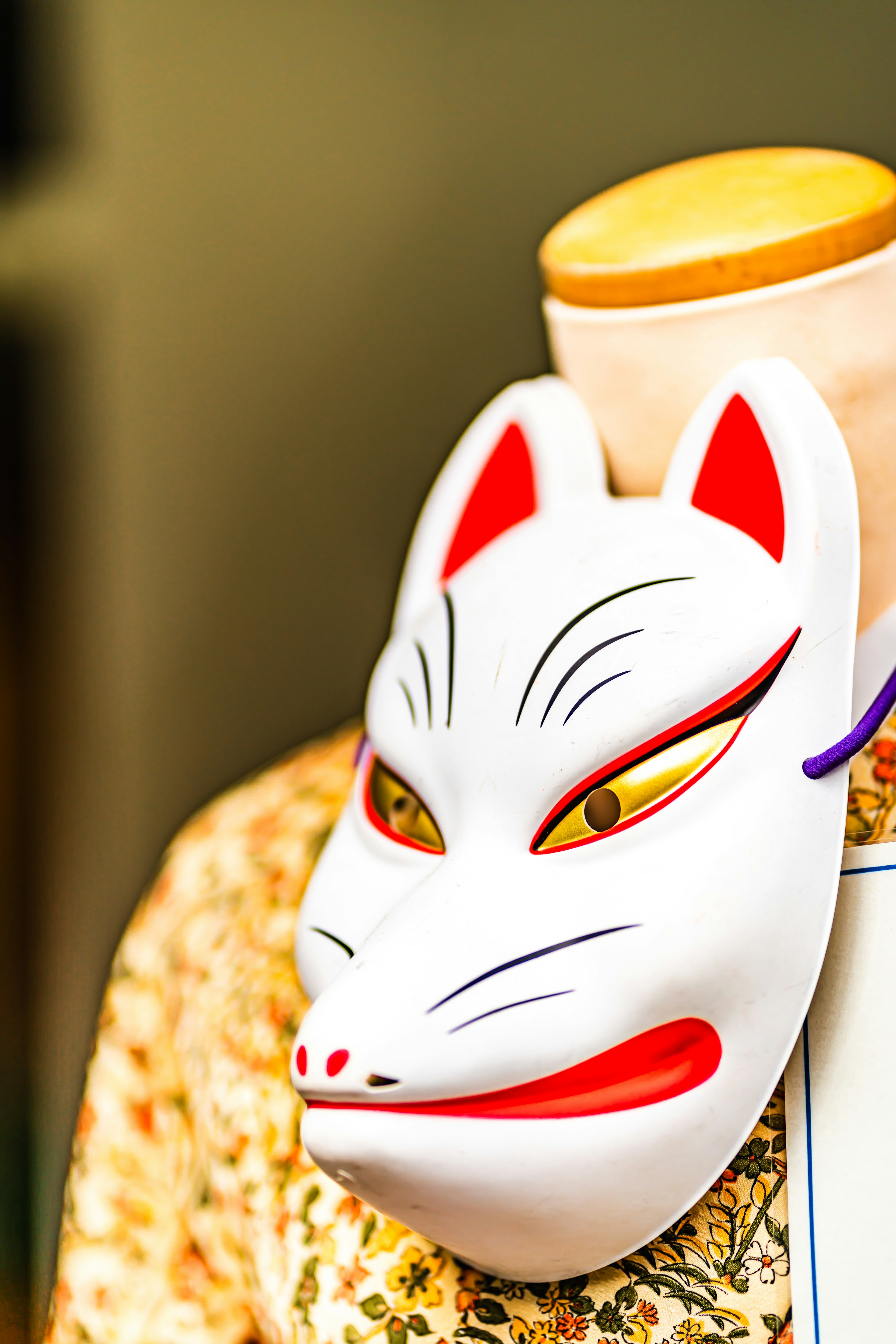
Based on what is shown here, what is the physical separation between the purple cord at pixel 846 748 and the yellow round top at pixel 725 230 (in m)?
0.26

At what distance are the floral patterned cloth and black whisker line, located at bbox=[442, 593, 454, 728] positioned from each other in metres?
0.25

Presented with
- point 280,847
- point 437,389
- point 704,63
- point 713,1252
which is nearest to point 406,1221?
point 713,1252

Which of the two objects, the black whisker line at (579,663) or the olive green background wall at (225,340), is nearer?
the black whisker line at (579,663)

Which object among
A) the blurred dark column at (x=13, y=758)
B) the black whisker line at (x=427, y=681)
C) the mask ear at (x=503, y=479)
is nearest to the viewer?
the black whisker line at (x=427, y=681)

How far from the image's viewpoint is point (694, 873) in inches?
22.2

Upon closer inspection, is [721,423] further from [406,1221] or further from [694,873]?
[406,1221]

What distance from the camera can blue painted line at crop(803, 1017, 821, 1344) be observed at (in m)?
0.60

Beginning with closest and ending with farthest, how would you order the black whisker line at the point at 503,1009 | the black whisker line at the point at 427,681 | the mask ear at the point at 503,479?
the black whisker line at the point at 503,1009 → the black whisker line at the point at 427,681 → the mask ear at the point at 503,479

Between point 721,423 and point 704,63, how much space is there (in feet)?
2.34

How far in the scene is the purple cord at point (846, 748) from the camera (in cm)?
58

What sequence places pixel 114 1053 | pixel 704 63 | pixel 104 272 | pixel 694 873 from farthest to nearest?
pixel 104 272 → pixel 704 63 → pixel 114 1053 → pixel 694 873

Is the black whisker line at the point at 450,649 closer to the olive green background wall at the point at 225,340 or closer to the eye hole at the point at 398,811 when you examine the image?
the eye hole at the point at 398,811

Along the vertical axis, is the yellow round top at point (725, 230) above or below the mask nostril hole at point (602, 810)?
above

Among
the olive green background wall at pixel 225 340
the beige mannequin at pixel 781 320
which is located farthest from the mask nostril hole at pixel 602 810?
the olive green background wall at pixel 225 340
